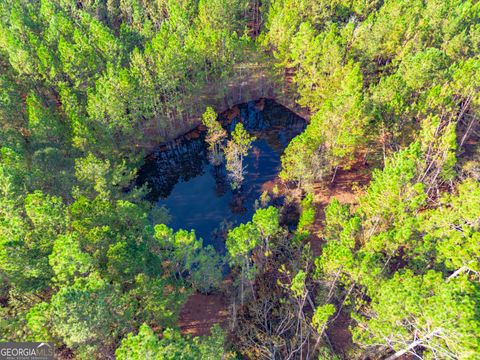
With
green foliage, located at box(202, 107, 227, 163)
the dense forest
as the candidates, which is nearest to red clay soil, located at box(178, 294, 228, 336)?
the dense forest

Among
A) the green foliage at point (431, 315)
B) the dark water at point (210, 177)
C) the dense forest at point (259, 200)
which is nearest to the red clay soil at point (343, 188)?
the dense forest at point (259, 200)

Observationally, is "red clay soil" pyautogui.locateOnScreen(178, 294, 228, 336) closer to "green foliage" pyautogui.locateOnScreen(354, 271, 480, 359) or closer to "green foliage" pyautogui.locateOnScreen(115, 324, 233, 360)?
"green foliage" pyautogui.locateOnScreen(115, 324, 233, 360)

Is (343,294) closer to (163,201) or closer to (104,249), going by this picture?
(104,249)

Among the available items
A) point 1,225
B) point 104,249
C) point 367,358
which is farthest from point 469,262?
point 1,225

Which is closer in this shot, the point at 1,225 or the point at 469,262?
the point at 469,262

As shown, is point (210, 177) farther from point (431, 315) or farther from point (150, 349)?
point (431, 315)
